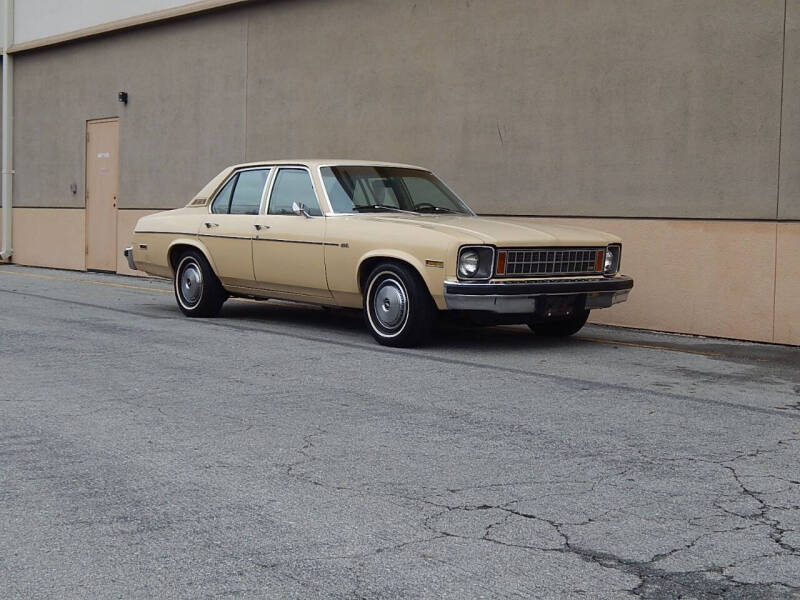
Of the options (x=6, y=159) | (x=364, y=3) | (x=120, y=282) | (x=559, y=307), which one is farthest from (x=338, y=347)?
(x=6, y=159)

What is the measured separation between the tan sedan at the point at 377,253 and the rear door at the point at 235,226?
1 centimetres

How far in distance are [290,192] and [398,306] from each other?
1887mm

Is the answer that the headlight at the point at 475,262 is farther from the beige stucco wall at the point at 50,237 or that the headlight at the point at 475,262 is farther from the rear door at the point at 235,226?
the beige stucco wall at the point at 50,237

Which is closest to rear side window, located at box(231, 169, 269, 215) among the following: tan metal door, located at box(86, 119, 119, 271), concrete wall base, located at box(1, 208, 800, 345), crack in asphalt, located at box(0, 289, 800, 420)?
crack in asphalt, located at box(0, 289, 800, 420)

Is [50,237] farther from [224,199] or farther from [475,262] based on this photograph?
[475,262]

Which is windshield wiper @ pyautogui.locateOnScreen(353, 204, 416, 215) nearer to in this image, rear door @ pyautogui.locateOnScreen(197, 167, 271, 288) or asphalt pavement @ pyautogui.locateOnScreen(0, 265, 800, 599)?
rear door @ pyautogui.locateOnScreen(197, 167, 271, 288)

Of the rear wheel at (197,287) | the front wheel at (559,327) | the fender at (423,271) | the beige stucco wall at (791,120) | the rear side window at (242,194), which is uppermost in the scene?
the beige stucco wall at (791,120)

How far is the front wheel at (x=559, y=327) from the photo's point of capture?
9.84 meters

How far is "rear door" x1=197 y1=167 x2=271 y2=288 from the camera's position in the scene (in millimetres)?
10414

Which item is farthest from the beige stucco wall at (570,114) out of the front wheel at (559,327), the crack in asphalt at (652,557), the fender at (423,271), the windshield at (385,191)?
the crack in asphalt at (652,557)

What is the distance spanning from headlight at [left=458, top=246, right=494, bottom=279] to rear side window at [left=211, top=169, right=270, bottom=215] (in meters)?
2.70

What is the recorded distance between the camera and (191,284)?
11.1 m

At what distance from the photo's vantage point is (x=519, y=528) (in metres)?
4.09

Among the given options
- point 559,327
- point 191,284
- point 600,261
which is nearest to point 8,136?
point 191,284
